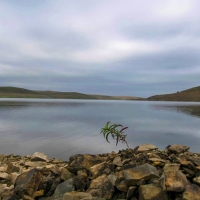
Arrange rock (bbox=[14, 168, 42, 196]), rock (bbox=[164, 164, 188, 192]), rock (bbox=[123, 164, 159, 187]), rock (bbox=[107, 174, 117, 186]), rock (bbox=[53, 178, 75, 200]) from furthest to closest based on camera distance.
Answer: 1. rock (bbox=[14, 168, 42, 196])
2. rock (bbox=[53, 178, 75, 200])
3. rock (bbox=[107, 174, 117, 186])
4. rock (bbox=[123, 164, 159, 187])
5. rock (bbox=[164, 164, 188, 192])

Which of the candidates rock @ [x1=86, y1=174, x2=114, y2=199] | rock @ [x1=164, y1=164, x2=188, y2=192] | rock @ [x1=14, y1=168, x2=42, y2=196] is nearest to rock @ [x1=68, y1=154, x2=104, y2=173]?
rock @ [x1=86, y1=174, x2=114, y2=199]

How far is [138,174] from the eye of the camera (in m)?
5.79

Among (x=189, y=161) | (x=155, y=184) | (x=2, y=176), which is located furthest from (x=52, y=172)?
(x=189, y=161)

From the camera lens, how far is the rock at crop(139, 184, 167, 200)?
5.18 m

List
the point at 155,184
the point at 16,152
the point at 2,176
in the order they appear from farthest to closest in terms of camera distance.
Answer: the point at 16,152
the point at 2,176
the point at 155,184

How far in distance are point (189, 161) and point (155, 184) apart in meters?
1.71

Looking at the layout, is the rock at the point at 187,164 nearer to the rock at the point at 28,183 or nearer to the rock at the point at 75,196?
the rock at the point at 75,196

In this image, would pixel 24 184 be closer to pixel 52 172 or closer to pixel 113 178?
pixel 52 172

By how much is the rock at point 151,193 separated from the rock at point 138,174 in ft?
1.03

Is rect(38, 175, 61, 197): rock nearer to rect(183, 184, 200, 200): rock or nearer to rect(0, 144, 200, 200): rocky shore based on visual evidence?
rect(0, 144, 200, 200): rocky shore

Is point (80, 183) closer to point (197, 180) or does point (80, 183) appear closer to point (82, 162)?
point (82, 162)

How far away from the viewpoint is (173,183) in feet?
18.0

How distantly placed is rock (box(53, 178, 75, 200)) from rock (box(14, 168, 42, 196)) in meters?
0.74

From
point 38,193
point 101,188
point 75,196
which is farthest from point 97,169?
point 38,193
